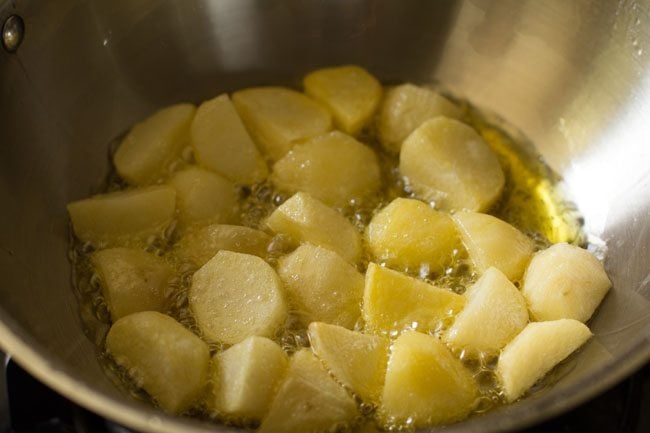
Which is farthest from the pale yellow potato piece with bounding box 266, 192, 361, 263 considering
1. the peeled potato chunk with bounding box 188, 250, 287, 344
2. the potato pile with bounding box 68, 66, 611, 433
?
the peeled potato chunk with bounding box 188, 250, 287, 344

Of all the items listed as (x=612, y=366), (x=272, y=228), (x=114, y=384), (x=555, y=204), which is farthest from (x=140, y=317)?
(x=555, y=204)

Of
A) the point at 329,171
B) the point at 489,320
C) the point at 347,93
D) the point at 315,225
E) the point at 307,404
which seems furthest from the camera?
the point at 347,93

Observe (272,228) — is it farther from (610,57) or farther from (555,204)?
(610,57)

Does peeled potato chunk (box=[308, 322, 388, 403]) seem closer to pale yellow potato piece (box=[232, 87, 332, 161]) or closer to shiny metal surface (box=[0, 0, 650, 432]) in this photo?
shiny metal surface (box=[0, 0, 650, 432])

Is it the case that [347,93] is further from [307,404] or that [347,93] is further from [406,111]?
[307,404]

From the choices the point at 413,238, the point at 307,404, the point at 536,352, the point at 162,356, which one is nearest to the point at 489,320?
the point at 536,352

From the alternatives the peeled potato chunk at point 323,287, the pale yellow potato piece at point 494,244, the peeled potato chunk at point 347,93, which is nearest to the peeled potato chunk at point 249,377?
the peeled potato chunk at point 323,287
